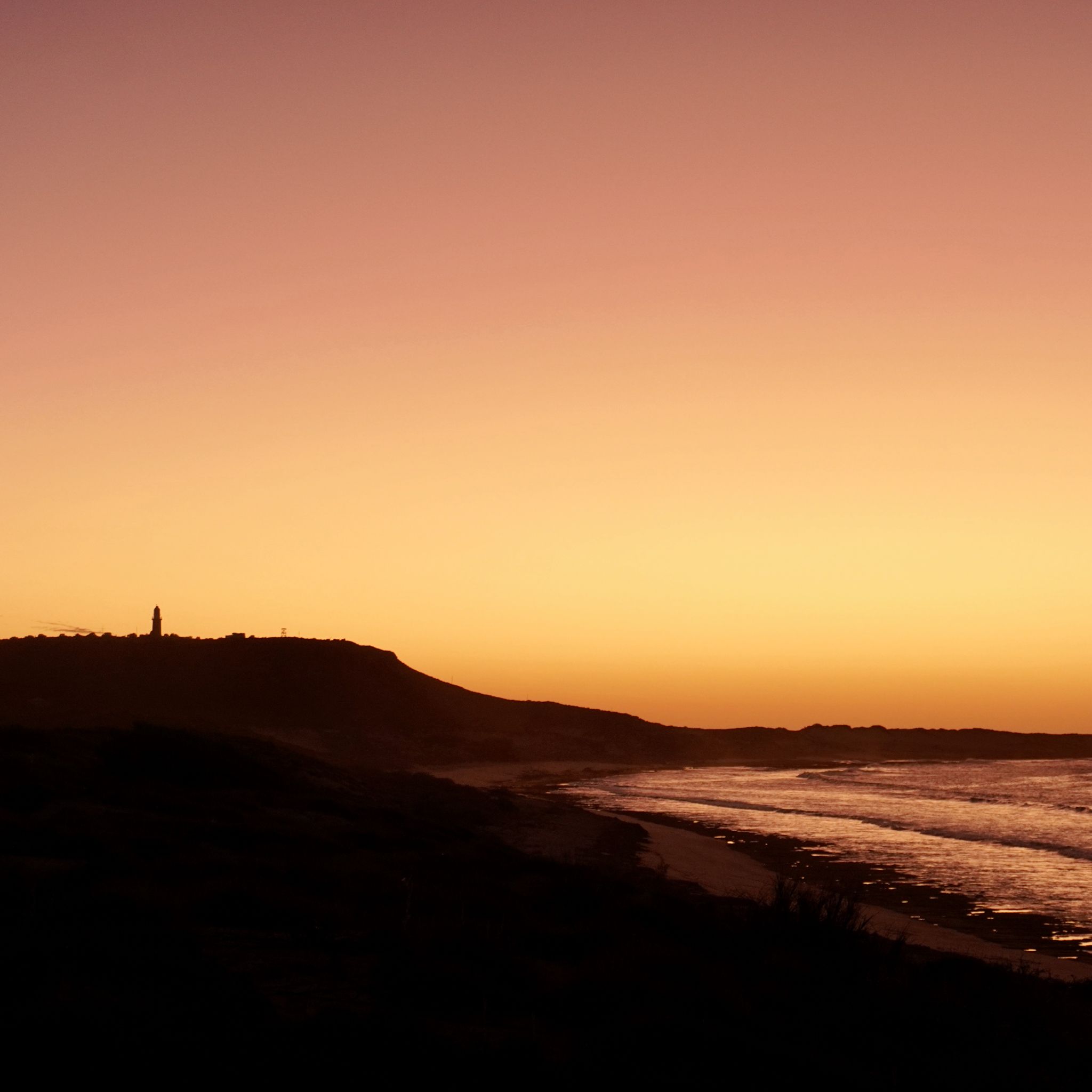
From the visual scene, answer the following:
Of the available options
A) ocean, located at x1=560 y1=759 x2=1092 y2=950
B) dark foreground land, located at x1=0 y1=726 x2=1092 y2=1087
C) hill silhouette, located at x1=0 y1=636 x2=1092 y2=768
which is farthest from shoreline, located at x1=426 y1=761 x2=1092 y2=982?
hill silhouette, located at x1=0 y1=636 x2=1092 y2=768

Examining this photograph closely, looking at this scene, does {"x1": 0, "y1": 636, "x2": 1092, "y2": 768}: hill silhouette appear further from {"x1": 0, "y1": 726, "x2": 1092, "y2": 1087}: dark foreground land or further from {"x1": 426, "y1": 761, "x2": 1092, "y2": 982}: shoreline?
{"x1": 0, "y1": 726, "x2": 1092, "y2": 1087}: dark foreground land

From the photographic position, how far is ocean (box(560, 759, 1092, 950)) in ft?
89.8

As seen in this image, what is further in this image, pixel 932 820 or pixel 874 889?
pixel 932 820

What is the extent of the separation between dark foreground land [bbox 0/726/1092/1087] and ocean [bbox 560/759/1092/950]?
407 inches

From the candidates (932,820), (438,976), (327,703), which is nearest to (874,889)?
(438,976)

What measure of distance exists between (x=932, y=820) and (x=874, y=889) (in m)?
25.3

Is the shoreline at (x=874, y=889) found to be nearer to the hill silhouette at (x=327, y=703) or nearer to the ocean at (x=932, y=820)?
the ocean at (x=932, y=820)

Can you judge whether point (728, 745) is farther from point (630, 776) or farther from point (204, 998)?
point (204, 998)

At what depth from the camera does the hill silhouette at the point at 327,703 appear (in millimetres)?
105000

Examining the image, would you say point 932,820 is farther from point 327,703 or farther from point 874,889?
point 327,703

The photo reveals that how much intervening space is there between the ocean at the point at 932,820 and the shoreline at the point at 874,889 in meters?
0.59

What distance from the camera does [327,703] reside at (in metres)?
121

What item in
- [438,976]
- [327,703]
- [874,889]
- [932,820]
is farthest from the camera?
[327,703]

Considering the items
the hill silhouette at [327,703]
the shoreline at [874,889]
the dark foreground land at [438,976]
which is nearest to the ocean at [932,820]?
the shoreline at [874,889]
